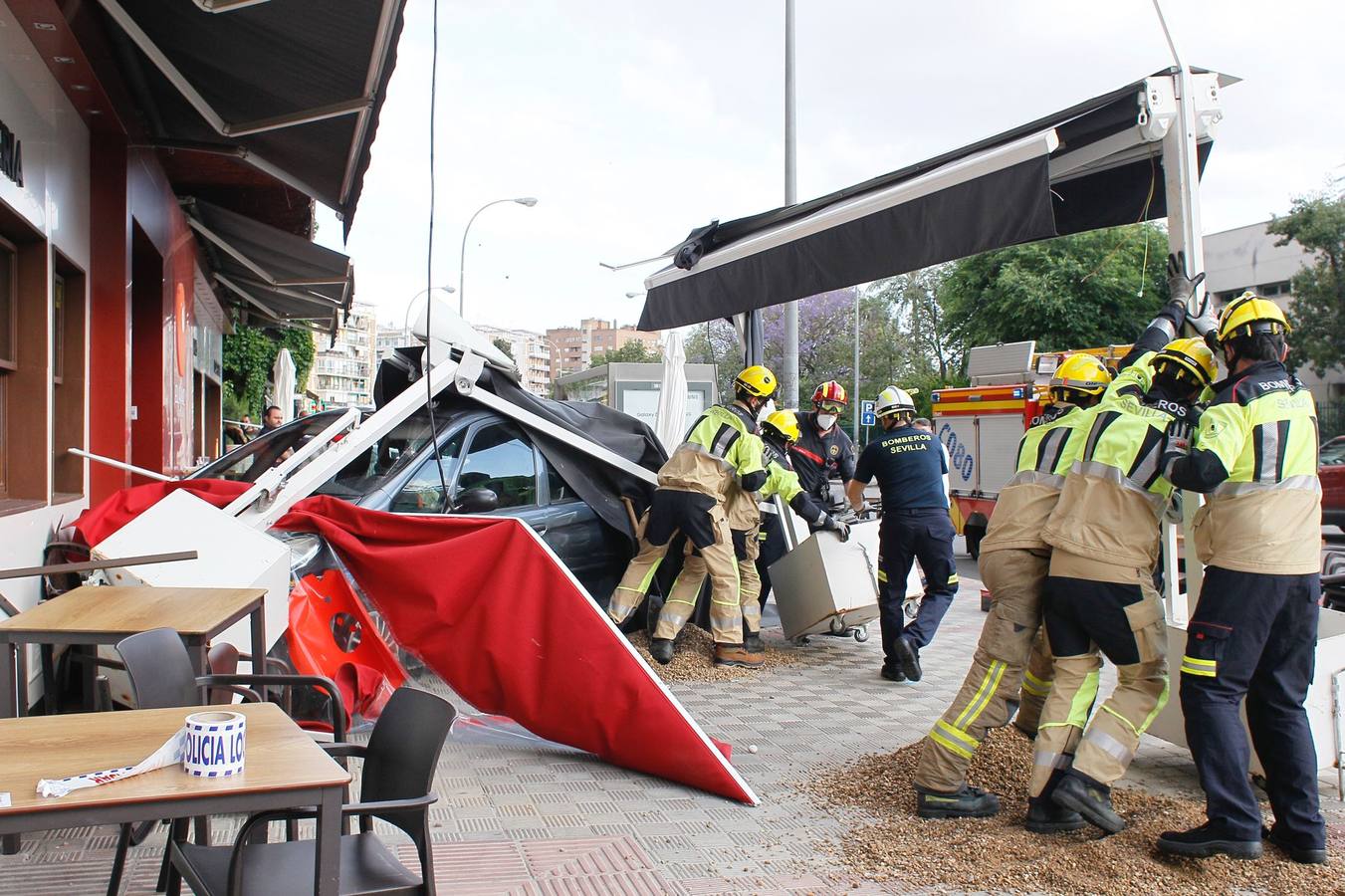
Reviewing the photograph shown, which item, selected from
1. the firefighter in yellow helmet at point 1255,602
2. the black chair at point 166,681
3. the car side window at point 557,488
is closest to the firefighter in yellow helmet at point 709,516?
the car side window at point 557,488

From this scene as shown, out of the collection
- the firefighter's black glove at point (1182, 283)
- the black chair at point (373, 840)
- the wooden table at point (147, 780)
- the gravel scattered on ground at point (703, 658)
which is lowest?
the gravel scattered on ground at point (703, 658)

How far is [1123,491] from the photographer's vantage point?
4.29 meters

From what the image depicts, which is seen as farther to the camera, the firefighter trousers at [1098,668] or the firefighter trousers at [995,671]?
the firefighter trousers at [995,671]

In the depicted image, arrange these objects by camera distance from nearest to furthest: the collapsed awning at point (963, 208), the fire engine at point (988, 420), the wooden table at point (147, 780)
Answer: the wooden table at point (147, 780) → the collapsed awning at point (963, 208) → the fire engine at point (988, 420)

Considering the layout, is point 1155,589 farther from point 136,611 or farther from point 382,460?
point 382,460

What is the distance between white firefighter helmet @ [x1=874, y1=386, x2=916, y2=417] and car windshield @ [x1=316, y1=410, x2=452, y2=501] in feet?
9.95

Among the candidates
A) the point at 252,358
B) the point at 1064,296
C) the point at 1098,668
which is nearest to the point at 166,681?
the point at 1098,668

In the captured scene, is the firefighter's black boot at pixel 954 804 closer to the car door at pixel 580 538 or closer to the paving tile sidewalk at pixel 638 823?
the paving tile sidewalk at pixel 638 823

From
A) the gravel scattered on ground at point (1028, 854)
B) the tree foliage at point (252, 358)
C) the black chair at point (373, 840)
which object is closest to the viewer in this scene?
the black chair at point (373, 840)

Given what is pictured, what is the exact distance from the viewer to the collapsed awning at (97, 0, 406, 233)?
17.2ft

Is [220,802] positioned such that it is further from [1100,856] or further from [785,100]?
[785,100]

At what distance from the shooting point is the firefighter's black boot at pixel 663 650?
744 cm

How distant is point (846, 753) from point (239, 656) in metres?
3.00

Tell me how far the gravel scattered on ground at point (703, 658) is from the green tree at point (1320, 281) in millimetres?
27958
